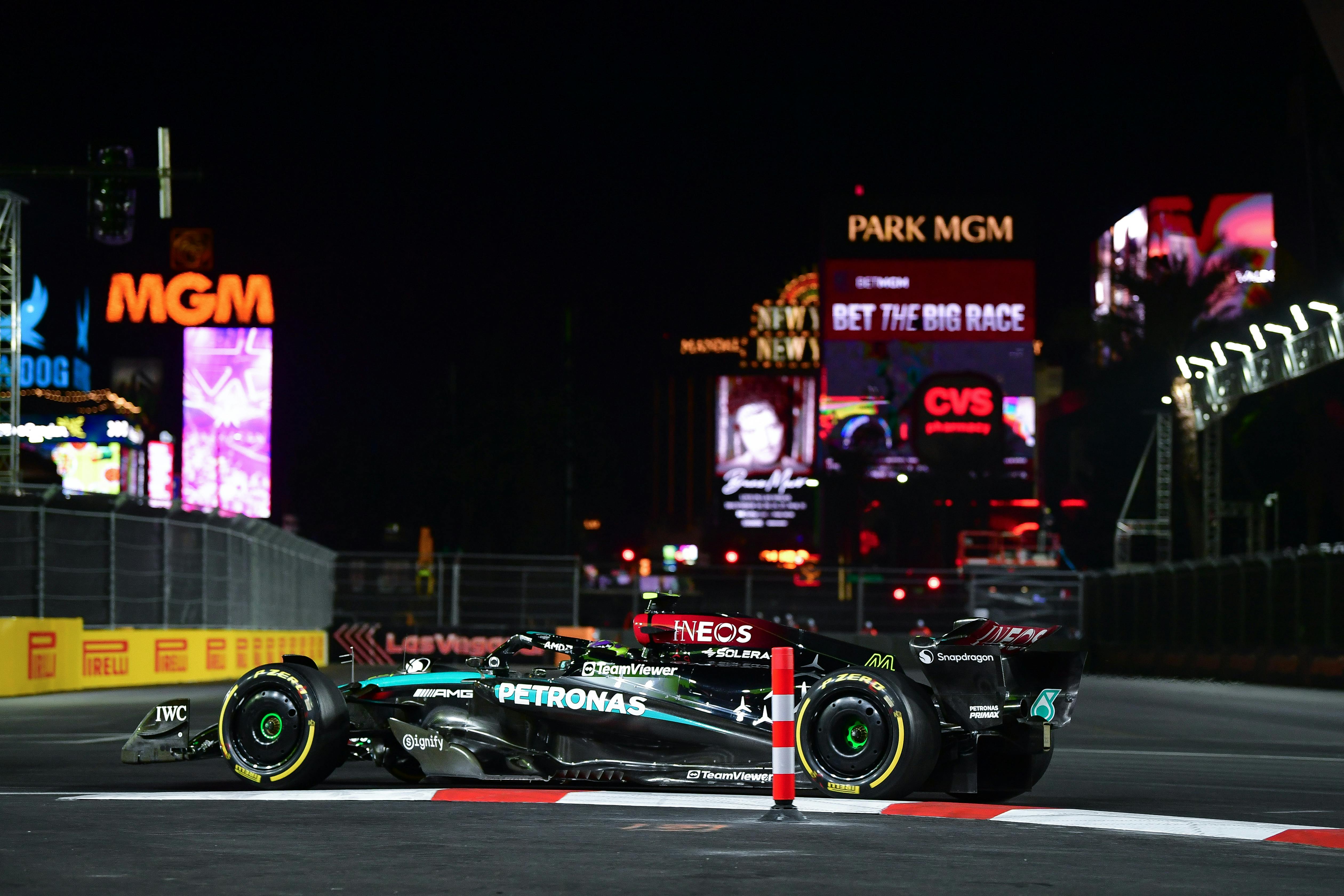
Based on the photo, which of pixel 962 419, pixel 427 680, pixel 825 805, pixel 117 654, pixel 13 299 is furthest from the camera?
pixel 962 419

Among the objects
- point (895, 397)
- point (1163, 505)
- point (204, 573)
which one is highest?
point (895, 397)

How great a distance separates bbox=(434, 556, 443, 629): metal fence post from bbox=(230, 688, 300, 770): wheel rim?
1184 inches

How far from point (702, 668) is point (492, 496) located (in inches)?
2343

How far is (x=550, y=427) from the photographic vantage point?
68.1 metres

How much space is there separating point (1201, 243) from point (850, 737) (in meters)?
87.7

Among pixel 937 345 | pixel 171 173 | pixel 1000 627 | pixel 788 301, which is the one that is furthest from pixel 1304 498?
pixel 788 301

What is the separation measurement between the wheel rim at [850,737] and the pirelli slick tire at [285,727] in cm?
258

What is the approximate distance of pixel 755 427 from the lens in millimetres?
106938

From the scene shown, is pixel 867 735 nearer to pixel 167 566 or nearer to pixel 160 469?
pixel 167 566

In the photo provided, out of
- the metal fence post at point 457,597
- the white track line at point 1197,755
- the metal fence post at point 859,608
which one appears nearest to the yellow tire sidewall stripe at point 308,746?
the white track line at point 1197,755

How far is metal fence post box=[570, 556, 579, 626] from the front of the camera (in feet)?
132

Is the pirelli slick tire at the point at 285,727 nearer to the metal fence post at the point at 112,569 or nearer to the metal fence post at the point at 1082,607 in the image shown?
the metal fence post at the point at 112,569

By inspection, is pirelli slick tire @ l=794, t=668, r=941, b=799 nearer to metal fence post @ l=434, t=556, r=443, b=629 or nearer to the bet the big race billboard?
metal fence post @ l=434, t=556, r=443, b=629

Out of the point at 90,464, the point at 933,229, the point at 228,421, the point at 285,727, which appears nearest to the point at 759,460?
the point at 933,229
